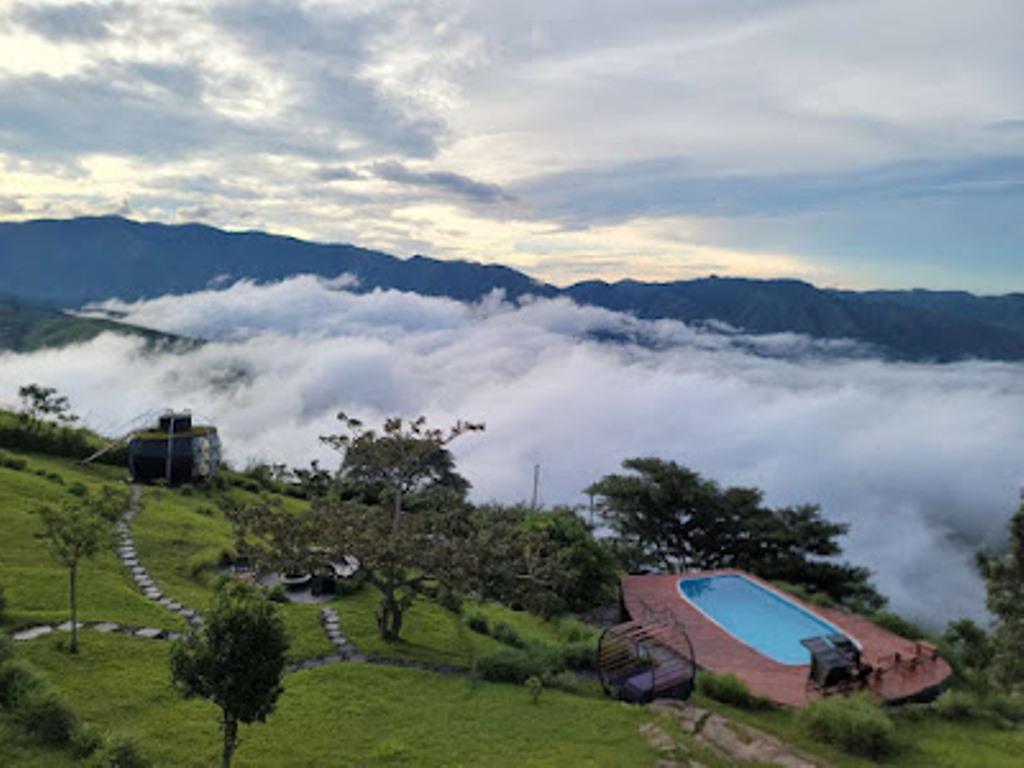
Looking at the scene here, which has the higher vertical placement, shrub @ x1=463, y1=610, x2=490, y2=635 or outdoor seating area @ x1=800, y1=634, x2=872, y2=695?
outdoor seating area @ x1=800, y1=634, x2=872, y2=695

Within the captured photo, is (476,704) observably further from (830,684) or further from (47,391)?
(47,391)

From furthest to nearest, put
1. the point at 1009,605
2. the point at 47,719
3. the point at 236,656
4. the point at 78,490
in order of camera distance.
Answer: the point at 78,490
the point at 1009,605
the point at 47,719
the point at 236,656

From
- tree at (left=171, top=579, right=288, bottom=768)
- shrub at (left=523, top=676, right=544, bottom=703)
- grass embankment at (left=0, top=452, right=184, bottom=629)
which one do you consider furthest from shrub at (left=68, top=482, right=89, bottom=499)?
tree at (left=171, top=579, right=288, bottom=768)

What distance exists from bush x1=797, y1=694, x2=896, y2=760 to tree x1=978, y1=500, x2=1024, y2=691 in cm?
344

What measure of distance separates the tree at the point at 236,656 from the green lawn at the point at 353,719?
7.43ft

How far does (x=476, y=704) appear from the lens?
14359 millimetres

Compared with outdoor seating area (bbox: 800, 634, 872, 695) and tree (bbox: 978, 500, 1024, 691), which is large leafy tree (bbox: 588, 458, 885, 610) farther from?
tree (bbox: 978, 500, 1024, 691)

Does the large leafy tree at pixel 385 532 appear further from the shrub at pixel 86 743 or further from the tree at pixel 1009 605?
the tree at pixel 1009 605

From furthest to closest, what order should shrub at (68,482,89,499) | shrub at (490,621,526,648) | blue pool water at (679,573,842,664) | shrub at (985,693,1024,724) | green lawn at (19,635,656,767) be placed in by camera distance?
shrub at (68,482,89,499)
blue pool water at (679,573,842,664)
shrub at (490,621,526,648)
shrub at (985,693,1024,724)
green lawn at (19,635,656,767)

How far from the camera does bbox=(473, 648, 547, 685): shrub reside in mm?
16422

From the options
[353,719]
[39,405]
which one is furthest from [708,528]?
[39,405]

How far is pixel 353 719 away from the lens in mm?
12945

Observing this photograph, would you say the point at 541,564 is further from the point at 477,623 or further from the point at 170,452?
the point at 170,452

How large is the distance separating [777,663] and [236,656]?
18626 mm
